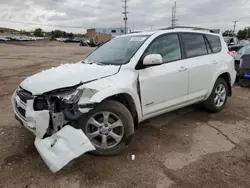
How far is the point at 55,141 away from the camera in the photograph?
2.88 metres

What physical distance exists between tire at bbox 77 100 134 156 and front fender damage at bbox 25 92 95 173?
0.19 meters

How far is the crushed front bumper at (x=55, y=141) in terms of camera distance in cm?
270

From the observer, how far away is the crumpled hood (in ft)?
9.97

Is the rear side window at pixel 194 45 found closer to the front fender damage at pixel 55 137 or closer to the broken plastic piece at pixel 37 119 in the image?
the front fender damage at pixel 55 137

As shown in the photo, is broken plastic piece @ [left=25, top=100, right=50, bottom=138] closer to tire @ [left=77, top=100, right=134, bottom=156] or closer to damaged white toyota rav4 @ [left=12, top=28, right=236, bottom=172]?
damaged white toyota rav4 @ [left=12, top=28, right=236, bottom=172]

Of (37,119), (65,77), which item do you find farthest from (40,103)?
(65,77)

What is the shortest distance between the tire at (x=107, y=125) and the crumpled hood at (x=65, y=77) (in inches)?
16.6

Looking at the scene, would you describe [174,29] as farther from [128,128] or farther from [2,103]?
[2,103]

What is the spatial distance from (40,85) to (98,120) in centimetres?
89

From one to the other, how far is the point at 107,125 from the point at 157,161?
852 mm

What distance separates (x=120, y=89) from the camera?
3238 mm

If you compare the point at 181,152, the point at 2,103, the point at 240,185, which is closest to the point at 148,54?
the point at 181,152

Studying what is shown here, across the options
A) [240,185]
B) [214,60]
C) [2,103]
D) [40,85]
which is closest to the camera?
[240,185]

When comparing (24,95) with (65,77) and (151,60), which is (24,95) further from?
(151,60)
